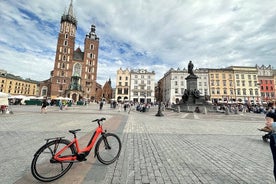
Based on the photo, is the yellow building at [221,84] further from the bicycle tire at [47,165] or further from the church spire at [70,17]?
the church spire at [70,17]

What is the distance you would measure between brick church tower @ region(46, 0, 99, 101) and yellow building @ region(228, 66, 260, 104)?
6339 cm

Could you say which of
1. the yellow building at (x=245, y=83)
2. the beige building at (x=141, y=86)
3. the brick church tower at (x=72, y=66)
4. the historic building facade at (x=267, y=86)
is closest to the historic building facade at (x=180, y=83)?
the beige building at (x=141, y=86)

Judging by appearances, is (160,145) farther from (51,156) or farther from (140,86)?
(140,86)

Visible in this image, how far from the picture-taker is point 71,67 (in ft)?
212

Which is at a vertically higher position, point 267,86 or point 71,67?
point 71,67

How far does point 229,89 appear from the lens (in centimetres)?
5550

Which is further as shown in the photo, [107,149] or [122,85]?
[122,85]

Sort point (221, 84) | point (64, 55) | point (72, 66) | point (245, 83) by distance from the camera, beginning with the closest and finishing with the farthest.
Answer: point (245, 83) < point (221, 84) < point (64, 55) < point (72, 66)

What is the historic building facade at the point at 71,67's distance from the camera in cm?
5966

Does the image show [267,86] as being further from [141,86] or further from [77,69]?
[77,69]

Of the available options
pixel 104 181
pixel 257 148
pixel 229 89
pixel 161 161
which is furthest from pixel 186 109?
pixel 229 89

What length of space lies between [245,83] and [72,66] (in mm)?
76662

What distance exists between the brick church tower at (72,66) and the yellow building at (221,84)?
176 ft

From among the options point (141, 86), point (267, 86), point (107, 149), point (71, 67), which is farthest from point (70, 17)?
point (267, 86)
